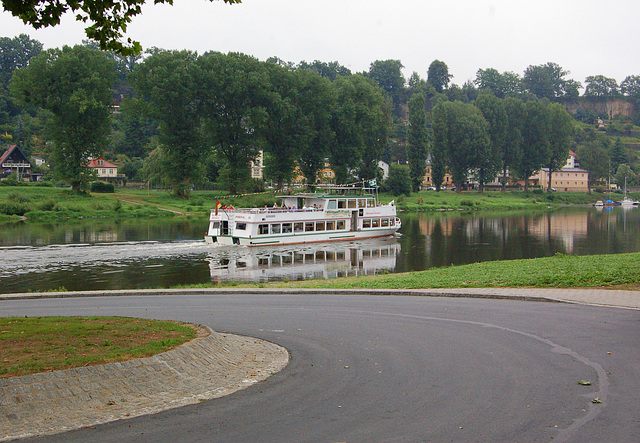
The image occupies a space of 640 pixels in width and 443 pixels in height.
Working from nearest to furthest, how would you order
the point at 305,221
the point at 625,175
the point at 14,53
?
1. the point at 305,221
2. the point at 14,53
3. the point at 625,175

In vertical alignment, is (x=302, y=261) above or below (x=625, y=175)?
below

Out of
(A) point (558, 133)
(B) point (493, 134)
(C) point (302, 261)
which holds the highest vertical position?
(A) point (558, 133)

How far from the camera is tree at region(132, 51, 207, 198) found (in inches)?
3652

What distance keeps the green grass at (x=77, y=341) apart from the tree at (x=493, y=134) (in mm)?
127768

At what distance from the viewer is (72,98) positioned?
8644 centimetres

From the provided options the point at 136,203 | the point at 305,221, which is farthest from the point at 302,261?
the point at 136,203

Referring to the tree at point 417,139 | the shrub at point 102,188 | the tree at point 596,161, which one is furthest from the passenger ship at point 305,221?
the tree at point 596,161

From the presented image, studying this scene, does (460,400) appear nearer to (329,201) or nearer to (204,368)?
(204,368)

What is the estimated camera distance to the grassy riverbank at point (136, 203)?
7856 cm

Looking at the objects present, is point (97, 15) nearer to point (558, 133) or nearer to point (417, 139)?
point (417, 139)

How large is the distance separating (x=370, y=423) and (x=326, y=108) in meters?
100

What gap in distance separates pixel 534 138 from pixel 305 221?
321 feet

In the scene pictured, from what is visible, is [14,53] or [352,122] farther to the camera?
[14,53]

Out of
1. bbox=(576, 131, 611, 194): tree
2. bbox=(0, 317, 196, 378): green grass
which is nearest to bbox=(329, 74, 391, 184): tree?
bbox=(576, 131, 611, 194): tree
